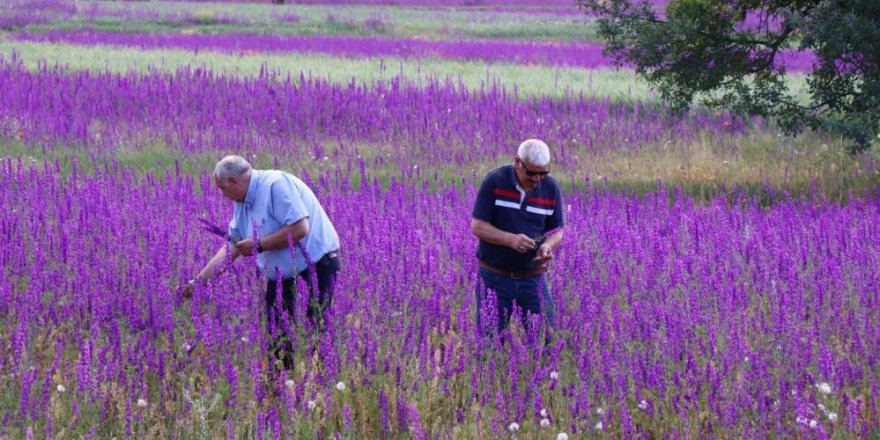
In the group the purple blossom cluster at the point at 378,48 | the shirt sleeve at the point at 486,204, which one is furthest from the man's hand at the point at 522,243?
the purple blossom cluster at the point at 378,48

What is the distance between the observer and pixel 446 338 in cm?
605

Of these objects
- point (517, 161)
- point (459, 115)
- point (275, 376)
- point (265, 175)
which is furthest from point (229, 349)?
point (459, 115)

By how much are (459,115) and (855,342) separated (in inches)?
391

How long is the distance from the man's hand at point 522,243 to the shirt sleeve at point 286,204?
98 centimetres

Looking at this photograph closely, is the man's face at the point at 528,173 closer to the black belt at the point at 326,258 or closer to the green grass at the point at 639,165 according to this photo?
the black belt at the point at 326,258

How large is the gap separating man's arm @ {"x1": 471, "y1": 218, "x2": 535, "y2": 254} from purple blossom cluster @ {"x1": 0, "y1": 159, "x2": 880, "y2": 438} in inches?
14.9

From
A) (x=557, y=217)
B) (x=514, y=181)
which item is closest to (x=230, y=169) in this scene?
(x=514, y=181)

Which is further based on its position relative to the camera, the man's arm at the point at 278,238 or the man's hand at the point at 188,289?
the man's hand at the point at 188,289

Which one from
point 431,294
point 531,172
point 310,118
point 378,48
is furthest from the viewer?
point 378,48

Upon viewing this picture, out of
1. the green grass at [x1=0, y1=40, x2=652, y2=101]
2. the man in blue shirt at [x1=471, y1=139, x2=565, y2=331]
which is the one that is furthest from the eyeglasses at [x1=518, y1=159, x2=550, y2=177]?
the green grass at [x1=0, y1=40, x2=652, y2=101]

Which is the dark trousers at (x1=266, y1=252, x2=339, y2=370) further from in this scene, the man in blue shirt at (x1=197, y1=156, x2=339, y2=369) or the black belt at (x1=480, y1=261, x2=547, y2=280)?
the black belt at (x1=480, y1=261, x2=547, y2=280)

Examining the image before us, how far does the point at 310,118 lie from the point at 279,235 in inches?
381

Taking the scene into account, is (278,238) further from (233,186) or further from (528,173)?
(528,173)

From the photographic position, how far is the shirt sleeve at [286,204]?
554 cm
